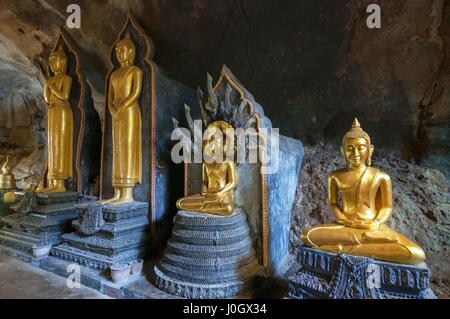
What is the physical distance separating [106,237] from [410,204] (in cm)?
395

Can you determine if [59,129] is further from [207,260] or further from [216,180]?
[207,260]

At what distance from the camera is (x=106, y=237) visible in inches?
133

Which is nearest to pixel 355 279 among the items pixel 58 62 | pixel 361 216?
pixel 361 216

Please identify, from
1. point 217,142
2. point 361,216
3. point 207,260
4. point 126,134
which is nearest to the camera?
point 361,216

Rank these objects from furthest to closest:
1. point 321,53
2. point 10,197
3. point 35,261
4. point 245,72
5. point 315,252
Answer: point 10,197, point 245,72, point 321,53, point 35,261, point 315,252

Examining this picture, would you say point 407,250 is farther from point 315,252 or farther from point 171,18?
point 171,18

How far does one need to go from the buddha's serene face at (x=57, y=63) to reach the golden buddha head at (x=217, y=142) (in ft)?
11.9

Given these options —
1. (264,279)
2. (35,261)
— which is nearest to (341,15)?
(264,279)

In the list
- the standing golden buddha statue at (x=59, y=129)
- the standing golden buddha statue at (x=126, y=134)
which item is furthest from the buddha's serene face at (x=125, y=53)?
the standing golden buddha statue at (x=59, y=129)

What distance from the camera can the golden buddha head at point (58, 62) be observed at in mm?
4887

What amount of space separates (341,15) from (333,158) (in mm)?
2077

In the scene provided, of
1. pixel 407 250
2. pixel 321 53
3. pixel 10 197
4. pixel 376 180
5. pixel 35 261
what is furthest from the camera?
pixel 10 197

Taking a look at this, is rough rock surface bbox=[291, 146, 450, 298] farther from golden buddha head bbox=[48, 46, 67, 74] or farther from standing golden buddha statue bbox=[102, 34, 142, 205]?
golden buddha head bbox=[48, 46, 67, 74]

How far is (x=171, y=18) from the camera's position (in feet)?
15.0
